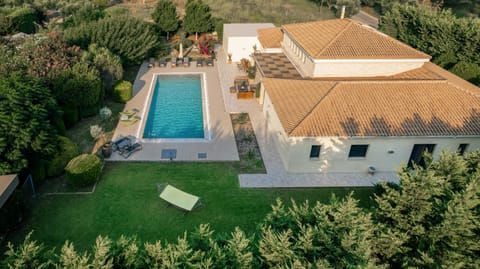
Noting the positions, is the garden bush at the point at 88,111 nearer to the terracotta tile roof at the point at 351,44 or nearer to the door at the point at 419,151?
the terracotta tile roof at the point at 351,44

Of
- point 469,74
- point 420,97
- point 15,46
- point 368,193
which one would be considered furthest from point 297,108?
point 15,46

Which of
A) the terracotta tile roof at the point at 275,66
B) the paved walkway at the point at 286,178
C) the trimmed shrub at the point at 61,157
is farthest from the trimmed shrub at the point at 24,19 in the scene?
the paved walkway at the point at 286,178

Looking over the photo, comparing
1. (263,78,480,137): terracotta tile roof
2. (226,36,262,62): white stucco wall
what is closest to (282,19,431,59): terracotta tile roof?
(263,78,480,137): terracotta tile roof

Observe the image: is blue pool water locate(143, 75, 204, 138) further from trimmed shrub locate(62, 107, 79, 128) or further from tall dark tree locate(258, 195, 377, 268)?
tall dark tree locate(258, 195, 377, 268)

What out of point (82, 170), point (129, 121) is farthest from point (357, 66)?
point (82, 170)

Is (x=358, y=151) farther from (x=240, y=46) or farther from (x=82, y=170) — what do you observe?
(x=240, y=46)

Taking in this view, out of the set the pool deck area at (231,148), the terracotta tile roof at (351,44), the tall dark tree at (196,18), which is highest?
the terracotta tile roof at (351,44)

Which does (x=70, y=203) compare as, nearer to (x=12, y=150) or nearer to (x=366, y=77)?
(x=12, y=150)
